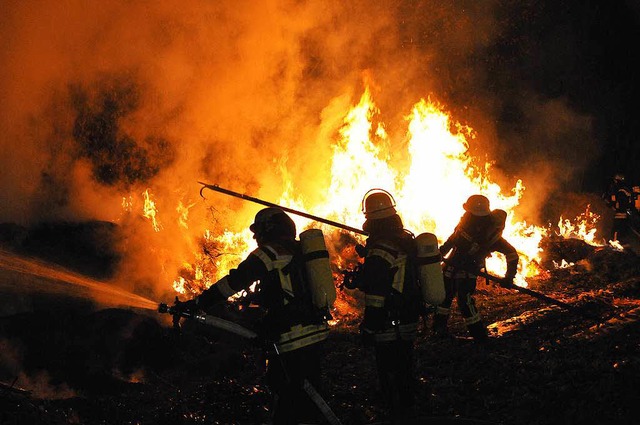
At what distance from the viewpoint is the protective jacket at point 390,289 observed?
172 inches

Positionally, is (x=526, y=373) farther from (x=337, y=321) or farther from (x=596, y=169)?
(x=596, y=169)

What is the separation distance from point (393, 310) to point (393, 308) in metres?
0.02

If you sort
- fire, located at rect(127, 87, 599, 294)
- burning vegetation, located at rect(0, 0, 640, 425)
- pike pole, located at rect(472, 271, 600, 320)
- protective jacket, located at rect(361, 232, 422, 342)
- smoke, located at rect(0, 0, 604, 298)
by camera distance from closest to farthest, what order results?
protective jacket, located at rect(361, 232, 422, 342) < burning vegetation, located at rect(0, 0, 640, 425) < pike pole, located at rect(472, 271, 600, 320) < smoke, located at rect(0, 0, 604, 298) < fire, located at rect(127, 87, 599, 294)

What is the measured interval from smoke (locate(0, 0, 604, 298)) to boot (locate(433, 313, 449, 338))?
627 centimetres

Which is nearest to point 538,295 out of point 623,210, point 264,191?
point 264,191

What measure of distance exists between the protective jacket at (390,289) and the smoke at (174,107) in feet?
24.4

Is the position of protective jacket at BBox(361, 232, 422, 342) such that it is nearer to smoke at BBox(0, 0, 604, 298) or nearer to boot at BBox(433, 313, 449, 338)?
boot at BBox(433, 313, 449, 338)

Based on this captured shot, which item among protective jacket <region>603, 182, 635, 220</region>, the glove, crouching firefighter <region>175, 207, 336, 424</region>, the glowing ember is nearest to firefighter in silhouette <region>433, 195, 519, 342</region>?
crouching firefighter <region>175, 207, 336, 424</region>

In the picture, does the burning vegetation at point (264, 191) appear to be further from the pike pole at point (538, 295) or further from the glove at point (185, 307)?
the glove at point (185, 307)

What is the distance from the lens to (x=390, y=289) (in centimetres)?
446

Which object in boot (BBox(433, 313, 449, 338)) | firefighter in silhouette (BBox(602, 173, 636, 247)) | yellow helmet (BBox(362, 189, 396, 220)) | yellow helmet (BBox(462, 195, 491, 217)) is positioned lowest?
boot (BBox(433, 313, 449, 338))

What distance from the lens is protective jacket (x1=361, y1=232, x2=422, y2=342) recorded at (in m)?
4.37

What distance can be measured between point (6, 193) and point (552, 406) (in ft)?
41.4

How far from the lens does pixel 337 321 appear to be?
9.67 meters
